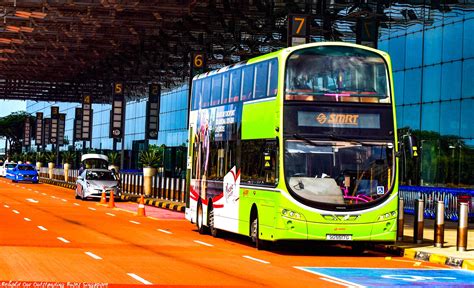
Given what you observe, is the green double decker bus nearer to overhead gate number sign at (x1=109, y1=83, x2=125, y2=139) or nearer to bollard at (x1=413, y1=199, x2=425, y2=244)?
bollard at (x1=413, y1=199, x2=425, y2=244)

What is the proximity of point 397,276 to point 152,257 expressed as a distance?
5164 millimetres

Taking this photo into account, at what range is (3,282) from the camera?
1611 cm

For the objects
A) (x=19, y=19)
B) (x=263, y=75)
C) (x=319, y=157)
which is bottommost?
(x=319, y=157)

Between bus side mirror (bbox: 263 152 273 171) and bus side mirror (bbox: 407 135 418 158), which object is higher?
bus side mirror (bbox: 407 135 418 158)

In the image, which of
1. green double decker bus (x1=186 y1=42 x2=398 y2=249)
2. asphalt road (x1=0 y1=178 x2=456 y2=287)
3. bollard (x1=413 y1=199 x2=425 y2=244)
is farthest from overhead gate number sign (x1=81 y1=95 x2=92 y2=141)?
green double decker bus (x1=186 y1=42 x2=398 y2=249)

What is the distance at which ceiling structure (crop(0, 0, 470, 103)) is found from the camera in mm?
54594

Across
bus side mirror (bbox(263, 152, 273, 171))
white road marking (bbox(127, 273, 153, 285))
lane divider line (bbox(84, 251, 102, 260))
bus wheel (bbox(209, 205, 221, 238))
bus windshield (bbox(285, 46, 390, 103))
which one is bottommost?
white road marking (bbox(127, 273, 153, 285))

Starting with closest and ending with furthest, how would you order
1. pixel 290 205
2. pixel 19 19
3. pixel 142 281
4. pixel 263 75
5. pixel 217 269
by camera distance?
pixel 142 281
pixel 217 269
pixel 290 205
pixel 263 75
pixel 19 19

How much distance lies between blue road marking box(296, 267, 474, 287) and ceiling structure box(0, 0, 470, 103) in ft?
57.3

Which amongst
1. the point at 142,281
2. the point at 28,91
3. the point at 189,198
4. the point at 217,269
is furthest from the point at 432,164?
the point at 28,91

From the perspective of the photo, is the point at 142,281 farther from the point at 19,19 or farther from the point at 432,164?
the point at 19,19

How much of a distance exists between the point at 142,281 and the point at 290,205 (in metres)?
7.45

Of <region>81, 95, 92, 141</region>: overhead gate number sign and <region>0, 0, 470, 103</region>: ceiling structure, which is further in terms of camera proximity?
<region>81, 95, 92, 141</region>: overhead gate number sign

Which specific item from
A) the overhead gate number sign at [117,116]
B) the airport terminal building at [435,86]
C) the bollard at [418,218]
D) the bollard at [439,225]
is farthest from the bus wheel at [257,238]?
the overhead gate number sign at [117,116]
